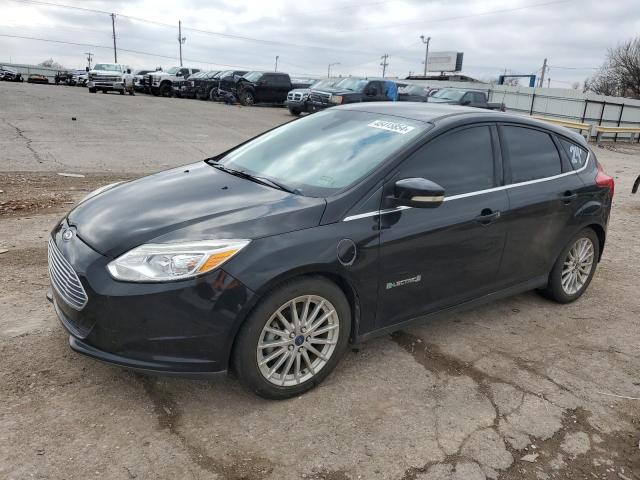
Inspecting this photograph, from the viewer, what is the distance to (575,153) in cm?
458

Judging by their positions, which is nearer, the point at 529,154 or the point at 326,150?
the point at 326,150

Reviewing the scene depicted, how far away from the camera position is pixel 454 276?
3.64 m

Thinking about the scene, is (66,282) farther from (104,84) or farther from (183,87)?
(183,87)

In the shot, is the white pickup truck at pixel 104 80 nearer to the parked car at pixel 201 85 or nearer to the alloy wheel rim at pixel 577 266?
the parked car at pixel 201 85

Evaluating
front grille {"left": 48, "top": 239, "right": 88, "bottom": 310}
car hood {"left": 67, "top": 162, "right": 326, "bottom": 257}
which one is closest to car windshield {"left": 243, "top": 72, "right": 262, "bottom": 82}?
car hood {"left": 67, "top": 162, "right": 326, "bottom": 257}

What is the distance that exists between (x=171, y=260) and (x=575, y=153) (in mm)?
3615

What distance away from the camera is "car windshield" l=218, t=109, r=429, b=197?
3344mm

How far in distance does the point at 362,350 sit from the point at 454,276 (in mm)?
813

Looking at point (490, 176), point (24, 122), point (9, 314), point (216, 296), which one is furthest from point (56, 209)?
point (24, 122)

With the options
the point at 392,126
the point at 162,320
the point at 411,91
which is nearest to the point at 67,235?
the point at 162,320

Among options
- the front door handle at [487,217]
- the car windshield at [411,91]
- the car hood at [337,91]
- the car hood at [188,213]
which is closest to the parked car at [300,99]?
the car hood at [337,91]

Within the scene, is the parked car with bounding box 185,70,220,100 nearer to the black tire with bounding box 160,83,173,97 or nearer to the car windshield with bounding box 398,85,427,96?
the black tire with bounding box 160,83,173,97

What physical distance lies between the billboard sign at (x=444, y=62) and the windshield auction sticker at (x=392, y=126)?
68.5m

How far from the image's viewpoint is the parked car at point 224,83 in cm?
2931
